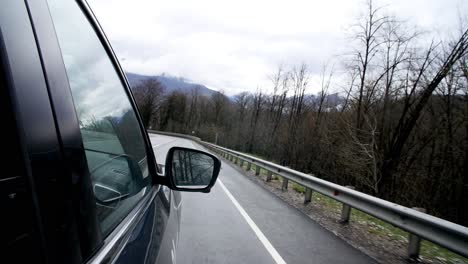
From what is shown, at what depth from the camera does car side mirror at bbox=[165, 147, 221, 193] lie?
79.0 inches

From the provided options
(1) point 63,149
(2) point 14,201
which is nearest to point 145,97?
(1) point 63,149

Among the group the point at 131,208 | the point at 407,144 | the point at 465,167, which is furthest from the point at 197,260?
the point at 407,144

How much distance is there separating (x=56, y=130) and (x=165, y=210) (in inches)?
51.8

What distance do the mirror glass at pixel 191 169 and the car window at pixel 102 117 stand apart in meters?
0.25

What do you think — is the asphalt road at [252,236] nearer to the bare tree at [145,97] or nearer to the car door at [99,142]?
the car door at [99,142]

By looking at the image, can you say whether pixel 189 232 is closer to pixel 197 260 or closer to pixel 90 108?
pixel 197 260

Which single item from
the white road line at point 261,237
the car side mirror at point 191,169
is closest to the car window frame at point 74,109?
the car side mirror at point 191,169

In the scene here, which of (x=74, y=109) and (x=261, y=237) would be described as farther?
(x=261, y=237)

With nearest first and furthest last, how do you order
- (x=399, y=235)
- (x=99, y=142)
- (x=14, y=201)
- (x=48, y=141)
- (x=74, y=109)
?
(x=14, y=201), (x=48, y=141), (x=74, y=109), (x=99, y=142), (x=399, y=235)

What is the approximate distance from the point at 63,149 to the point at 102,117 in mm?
657

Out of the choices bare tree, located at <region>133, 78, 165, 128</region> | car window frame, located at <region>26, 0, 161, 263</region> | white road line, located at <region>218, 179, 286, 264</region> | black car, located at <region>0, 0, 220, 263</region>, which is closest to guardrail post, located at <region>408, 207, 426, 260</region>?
white road line, located at <region>218, 179, 286, 264</region>

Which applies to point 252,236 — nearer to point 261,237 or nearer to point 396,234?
point 261,237

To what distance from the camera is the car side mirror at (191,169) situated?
201cm

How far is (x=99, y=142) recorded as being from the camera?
141 centimetres
